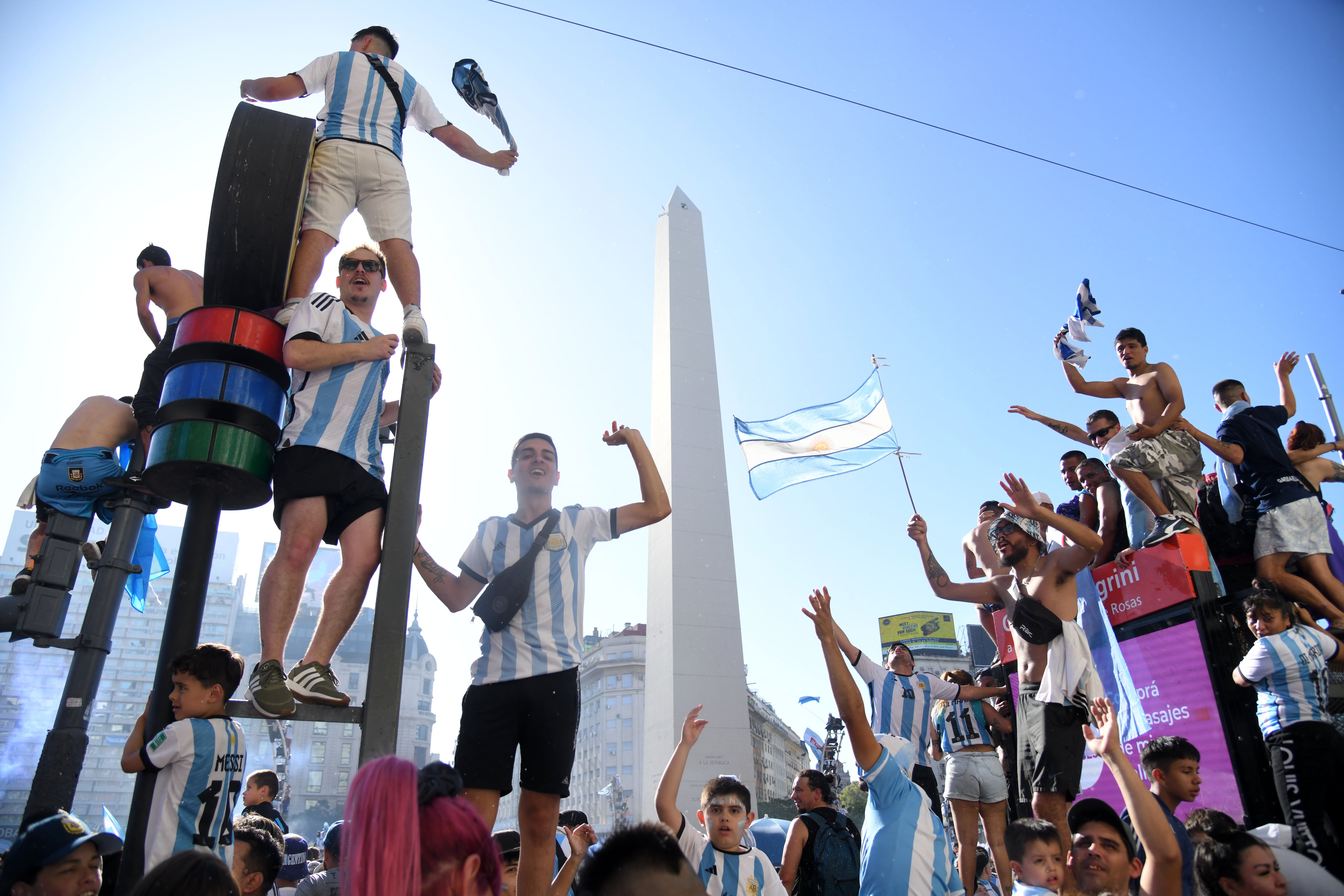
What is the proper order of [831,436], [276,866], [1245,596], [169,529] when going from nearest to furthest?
1. [276,866]
2. [1245,596]
3. [831,436]
4. [169,529]

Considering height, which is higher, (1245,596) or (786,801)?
(1245,596)

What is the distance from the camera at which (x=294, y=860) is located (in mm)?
4496

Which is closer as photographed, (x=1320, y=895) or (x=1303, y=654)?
(x=1320, y=895)

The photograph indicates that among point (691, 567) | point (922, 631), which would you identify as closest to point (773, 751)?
point (922, 631)

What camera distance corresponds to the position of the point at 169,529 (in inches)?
3322

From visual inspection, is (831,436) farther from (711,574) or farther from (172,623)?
(172,623)

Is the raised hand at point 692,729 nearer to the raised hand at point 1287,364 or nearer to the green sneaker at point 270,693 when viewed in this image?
the green sneaker at point 270,693

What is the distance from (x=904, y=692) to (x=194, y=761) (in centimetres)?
356

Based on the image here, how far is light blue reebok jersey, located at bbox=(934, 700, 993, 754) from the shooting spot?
4.83m

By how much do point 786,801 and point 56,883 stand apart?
5888 cm

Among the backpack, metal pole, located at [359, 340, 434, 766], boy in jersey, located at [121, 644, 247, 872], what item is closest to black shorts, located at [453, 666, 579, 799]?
metal pole, located at [359, 340, 434, 766]

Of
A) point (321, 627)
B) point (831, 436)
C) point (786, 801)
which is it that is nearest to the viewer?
point (321, 627)

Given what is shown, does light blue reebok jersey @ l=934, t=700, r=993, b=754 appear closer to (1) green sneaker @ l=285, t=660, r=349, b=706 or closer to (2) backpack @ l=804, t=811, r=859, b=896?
(2) backpack @ l=804, t=811, r=859, b=896

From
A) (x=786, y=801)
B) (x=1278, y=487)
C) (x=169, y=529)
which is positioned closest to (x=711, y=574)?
(x=1278, y=487)
